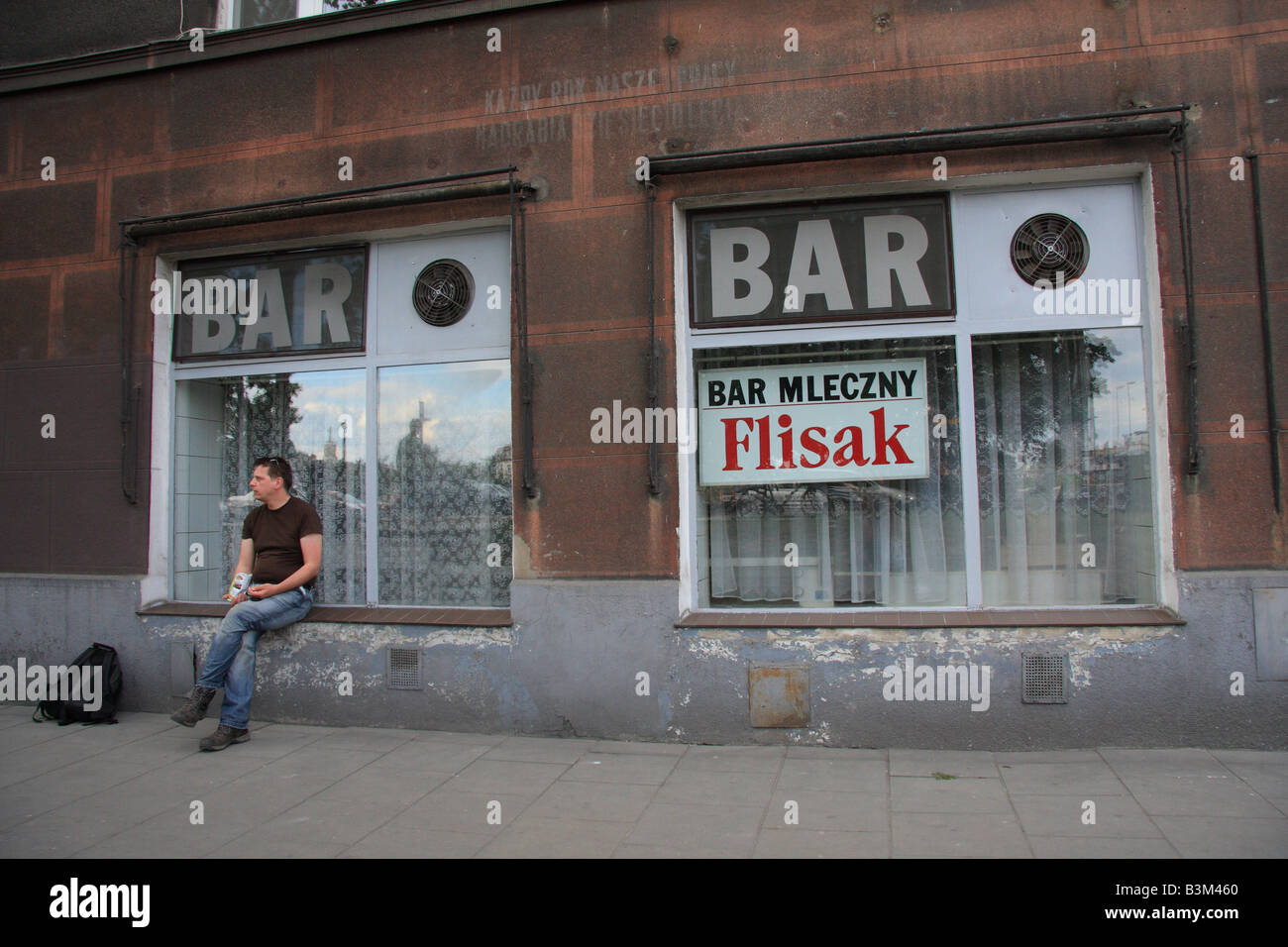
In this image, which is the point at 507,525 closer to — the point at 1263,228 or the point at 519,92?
the point at 519,92

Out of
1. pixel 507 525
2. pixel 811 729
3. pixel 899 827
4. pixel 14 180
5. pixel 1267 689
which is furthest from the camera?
pixel 14 180

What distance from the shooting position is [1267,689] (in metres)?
5.20

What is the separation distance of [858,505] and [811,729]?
1.54 meters

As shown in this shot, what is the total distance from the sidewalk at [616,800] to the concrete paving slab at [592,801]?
0.02 m

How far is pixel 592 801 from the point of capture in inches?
186

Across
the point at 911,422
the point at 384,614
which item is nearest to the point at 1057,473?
the point at 911,422

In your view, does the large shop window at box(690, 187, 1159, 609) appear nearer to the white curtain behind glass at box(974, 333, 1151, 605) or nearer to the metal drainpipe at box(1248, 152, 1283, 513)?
the white curtain behind glass at box(974, 333, 1151, 605)

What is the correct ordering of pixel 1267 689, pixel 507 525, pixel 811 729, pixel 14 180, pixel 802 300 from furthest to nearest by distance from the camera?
pixel 14 180
pixel 507 525
pixel 802 300
pixel 811 729
pixel 1267 689

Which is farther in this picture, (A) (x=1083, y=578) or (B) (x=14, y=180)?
(B) (x=14, y=180)

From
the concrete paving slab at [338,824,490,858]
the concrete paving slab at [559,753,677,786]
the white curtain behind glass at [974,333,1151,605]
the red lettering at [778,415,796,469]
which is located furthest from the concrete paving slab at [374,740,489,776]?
the white curtain behind glass at [974,333,1151,605]

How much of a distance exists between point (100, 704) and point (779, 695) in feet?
16.0

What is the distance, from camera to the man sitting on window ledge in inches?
230

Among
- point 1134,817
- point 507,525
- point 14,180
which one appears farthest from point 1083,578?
point 14,180

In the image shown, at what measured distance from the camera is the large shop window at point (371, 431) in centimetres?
658
